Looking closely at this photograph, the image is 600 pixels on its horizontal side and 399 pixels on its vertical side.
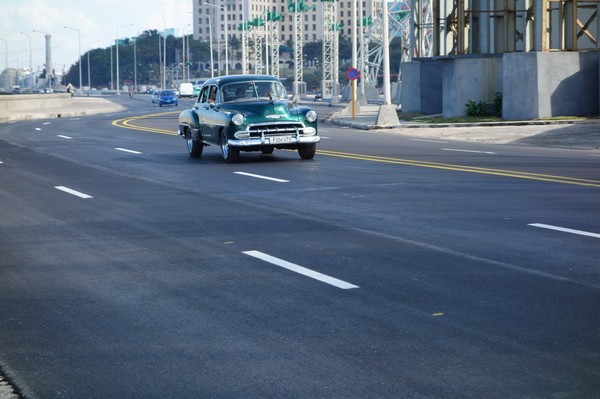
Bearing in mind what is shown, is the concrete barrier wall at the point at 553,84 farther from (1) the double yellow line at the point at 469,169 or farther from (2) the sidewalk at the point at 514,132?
(1) the double yellow line at the point at 469,169

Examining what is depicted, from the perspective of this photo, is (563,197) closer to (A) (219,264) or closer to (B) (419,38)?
(A) (219,264)

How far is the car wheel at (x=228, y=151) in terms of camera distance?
910 inches

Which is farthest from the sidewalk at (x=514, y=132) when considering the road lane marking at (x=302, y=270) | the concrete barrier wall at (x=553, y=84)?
the road lane marking at (x=302, y=270)

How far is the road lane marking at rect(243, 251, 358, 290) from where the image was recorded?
925 centimetres

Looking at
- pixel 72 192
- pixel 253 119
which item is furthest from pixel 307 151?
pixel 72 192

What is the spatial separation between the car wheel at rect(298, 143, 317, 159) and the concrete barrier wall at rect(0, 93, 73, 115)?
45.5 meters

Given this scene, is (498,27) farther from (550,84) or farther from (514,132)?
(514,132)

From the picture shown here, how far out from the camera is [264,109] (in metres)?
23.2

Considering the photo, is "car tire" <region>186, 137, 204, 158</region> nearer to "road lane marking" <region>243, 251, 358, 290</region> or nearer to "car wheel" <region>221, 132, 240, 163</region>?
"car wheel" <region>221, 132, 240, 163</region>

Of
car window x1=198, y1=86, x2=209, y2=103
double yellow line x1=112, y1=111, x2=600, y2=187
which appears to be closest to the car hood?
car window x1=198, y1=86, x2=209, y2=103

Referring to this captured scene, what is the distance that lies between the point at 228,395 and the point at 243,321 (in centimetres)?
185

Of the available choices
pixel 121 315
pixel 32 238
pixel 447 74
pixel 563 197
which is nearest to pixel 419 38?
pixel 447 74

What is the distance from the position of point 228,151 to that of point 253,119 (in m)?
0.90

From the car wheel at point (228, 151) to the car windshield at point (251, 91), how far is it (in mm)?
998
